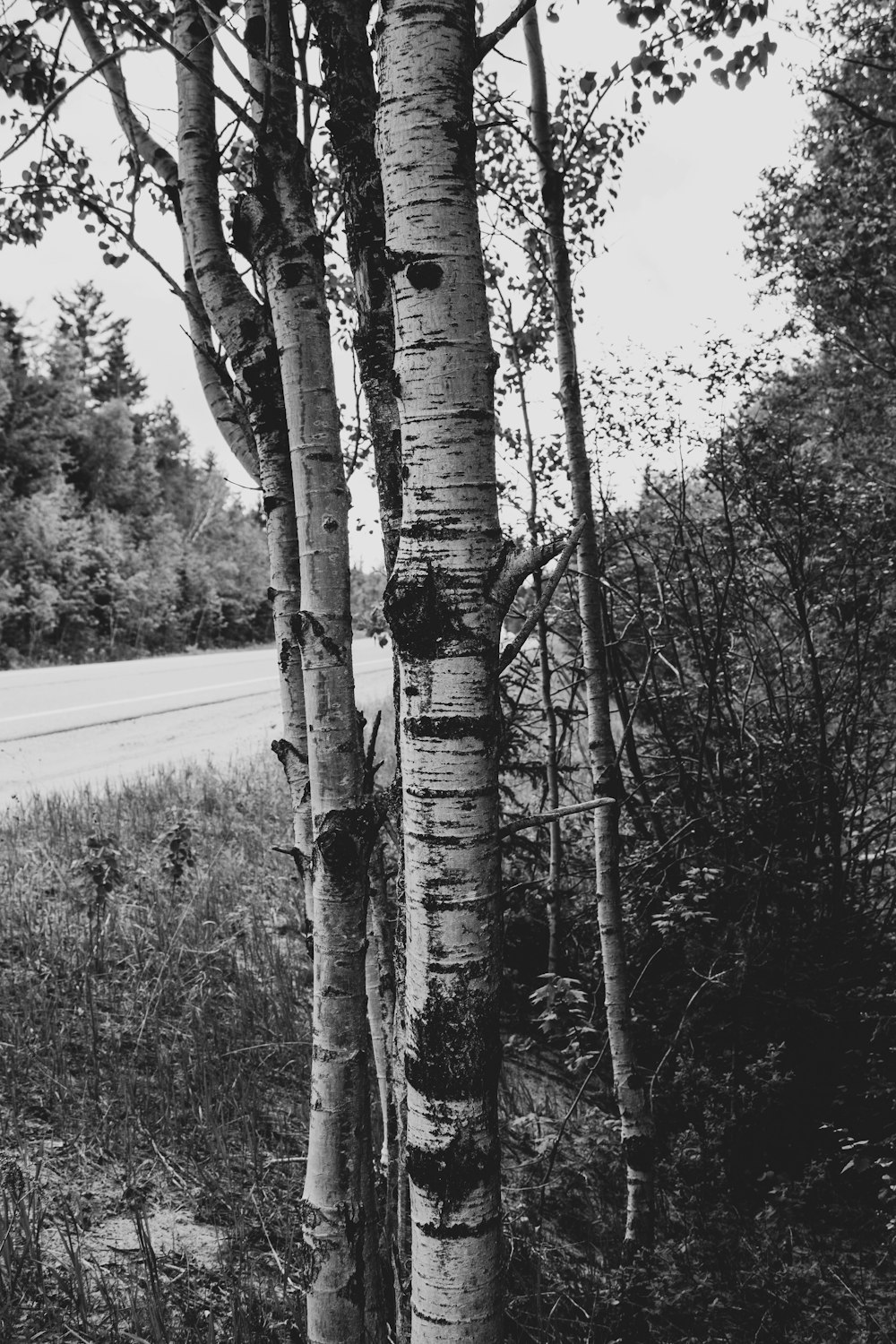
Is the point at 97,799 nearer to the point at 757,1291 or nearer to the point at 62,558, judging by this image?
the point at 757,1291

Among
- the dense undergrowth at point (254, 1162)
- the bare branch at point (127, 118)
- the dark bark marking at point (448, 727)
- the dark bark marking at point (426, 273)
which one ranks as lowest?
the dense undergrowth at point (254, 1162)

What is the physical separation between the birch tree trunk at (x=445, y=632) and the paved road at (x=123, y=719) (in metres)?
5.67

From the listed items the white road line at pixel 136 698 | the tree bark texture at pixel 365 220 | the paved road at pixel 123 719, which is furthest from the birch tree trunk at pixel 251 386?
the white road line at pixel 136 698

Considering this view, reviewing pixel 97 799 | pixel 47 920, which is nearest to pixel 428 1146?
pixel 47 920

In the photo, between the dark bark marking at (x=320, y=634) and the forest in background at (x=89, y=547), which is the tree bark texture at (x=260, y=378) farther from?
the forest in background at (x=89, y=547)

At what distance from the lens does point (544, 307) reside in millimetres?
5207

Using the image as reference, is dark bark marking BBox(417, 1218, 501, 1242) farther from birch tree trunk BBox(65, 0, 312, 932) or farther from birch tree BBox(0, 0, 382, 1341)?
birch tree trunk BBox(65, 0, 312, 932)

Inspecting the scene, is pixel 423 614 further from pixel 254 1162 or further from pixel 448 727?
pixel 254 1162

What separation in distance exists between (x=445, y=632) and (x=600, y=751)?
1.84 meters

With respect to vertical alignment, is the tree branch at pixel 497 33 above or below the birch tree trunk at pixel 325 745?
above

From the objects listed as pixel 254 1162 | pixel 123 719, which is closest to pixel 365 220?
pixel 254 1162

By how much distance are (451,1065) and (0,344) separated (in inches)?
1020

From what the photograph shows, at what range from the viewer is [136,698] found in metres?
13.1

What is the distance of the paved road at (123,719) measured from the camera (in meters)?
8.67
